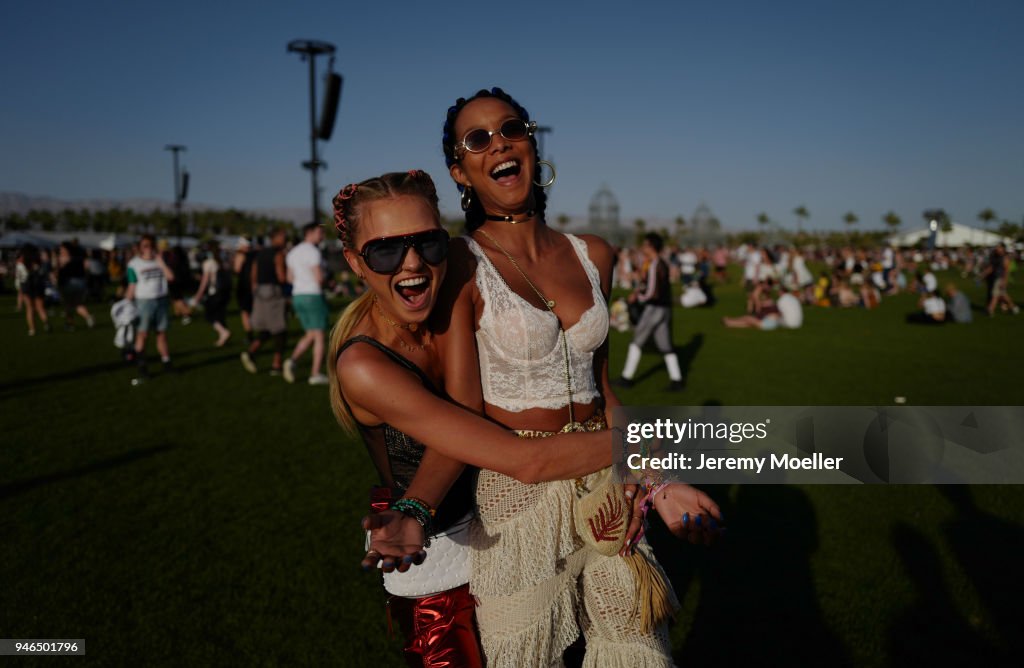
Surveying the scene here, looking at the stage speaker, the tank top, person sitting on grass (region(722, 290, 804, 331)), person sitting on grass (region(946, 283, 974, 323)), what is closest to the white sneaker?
the tank top

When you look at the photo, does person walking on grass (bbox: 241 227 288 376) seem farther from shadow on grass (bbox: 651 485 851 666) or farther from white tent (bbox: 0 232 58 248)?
white tent (bbox: 0 232 58 248)

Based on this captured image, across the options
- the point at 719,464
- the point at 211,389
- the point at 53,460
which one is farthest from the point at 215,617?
the point at 211,389

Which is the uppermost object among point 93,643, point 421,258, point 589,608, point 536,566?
point 421,258

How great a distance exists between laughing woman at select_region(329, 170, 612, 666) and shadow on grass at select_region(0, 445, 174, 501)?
5491mm

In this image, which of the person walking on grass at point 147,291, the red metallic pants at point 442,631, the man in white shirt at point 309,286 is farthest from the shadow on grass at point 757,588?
the person walking on grass at point 147,291

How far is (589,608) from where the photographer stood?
2053mm

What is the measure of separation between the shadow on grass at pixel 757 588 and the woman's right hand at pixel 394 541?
2.64 meters

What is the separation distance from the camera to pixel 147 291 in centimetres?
978

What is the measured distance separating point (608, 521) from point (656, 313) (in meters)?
8.08

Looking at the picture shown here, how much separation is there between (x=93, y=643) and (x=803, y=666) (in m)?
3.84

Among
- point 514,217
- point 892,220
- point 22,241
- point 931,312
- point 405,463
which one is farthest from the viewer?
point 892,220

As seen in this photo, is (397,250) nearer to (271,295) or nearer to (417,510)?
(417,510)

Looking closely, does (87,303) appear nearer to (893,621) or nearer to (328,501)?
(328,501)

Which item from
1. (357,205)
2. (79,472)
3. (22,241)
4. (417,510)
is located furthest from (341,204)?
(22,241)
